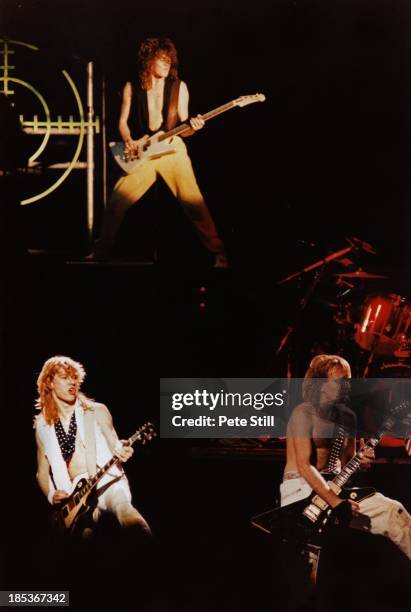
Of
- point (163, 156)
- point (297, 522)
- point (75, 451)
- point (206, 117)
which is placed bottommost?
point (297, 522)

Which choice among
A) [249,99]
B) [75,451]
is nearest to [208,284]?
[249,99]

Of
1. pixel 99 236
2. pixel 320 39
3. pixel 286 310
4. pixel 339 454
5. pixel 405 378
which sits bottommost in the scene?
pixel 339 454

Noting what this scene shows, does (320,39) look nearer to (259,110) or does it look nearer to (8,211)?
(259,110)

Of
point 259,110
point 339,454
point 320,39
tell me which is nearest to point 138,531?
point 339,454

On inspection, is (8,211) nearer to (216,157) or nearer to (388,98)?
(216,157)

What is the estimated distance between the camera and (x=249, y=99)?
414 centimetres

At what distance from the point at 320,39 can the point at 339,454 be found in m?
1.67

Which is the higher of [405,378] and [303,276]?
[303,276]

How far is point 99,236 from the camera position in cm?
421

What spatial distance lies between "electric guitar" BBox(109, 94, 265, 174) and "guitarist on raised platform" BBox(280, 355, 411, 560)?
3.48 ft

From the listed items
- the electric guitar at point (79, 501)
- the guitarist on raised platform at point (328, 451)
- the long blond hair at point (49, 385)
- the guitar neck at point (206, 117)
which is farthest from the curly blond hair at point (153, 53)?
the electric guitar at point (79, 501)

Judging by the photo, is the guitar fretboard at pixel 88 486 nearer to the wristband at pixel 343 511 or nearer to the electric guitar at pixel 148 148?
the wristband at pixel 343 511

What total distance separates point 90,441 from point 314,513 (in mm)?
956

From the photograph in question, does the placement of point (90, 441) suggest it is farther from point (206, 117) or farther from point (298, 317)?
point (206, 117)
